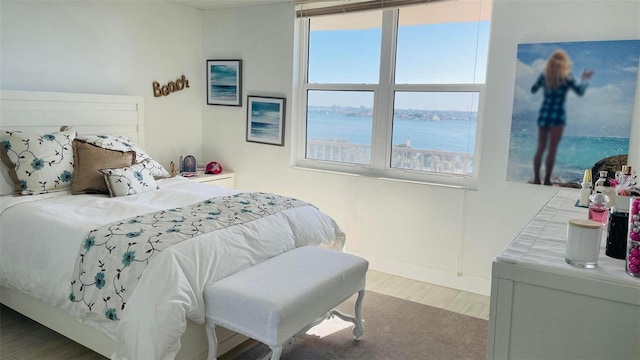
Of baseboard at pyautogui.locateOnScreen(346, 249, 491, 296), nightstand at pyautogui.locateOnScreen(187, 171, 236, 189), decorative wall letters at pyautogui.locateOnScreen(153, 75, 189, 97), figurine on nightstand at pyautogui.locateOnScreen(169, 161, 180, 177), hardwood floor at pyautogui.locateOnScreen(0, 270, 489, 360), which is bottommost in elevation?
hardwood floor at pyautogui.locateOnScreen(0, 270, 489, 360)

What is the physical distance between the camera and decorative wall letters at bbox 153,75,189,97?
13.9ft

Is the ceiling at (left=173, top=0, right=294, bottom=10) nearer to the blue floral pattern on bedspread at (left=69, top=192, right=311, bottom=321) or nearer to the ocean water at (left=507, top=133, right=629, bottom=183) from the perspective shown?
the ocean water at (left=507, top=133, right=629, bottom=183)

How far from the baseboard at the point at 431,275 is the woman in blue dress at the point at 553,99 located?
2.99 feet

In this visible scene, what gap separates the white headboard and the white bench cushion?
80.2 inches

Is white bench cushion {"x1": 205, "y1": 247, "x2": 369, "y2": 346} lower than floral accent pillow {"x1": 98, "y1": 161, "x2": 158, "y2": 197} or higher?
lower

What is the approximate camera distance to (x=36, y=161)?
2.95 metres

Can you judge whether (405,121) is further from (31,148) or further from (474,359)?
(31,148)

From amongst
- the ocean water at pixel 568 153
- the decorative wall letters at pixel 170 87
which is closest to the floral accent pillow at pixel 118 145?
the decorative wall letters at pixel 170 87

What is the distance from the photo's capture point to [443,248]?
3.57m

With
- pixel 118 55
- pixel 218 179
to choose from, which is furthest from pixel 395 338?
pixel 118 55

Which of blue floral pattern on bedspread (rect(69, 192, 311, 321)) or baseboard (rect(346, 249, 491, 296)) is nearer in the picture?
blue floral pattern on bedspread (rect(69, 192, 311, 321))

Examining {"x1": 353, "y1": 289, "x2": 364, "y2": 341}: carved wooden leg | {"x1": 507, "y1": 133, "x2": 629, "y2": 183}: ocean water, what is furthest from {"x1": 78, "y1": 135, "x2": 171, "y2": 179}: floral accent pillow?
{"x1": 507, "y1": 133, "x2": 629, "y2": 183}: ocean water

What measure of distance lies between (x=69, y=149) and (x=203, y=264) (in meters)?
1.64

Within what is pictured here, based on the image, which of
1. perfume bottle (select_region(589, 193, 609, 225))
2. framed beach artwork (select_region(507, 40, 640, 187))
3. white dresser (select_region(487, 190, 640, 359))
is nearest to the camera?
white dresser (select_region(487, 190, 640, 359))
